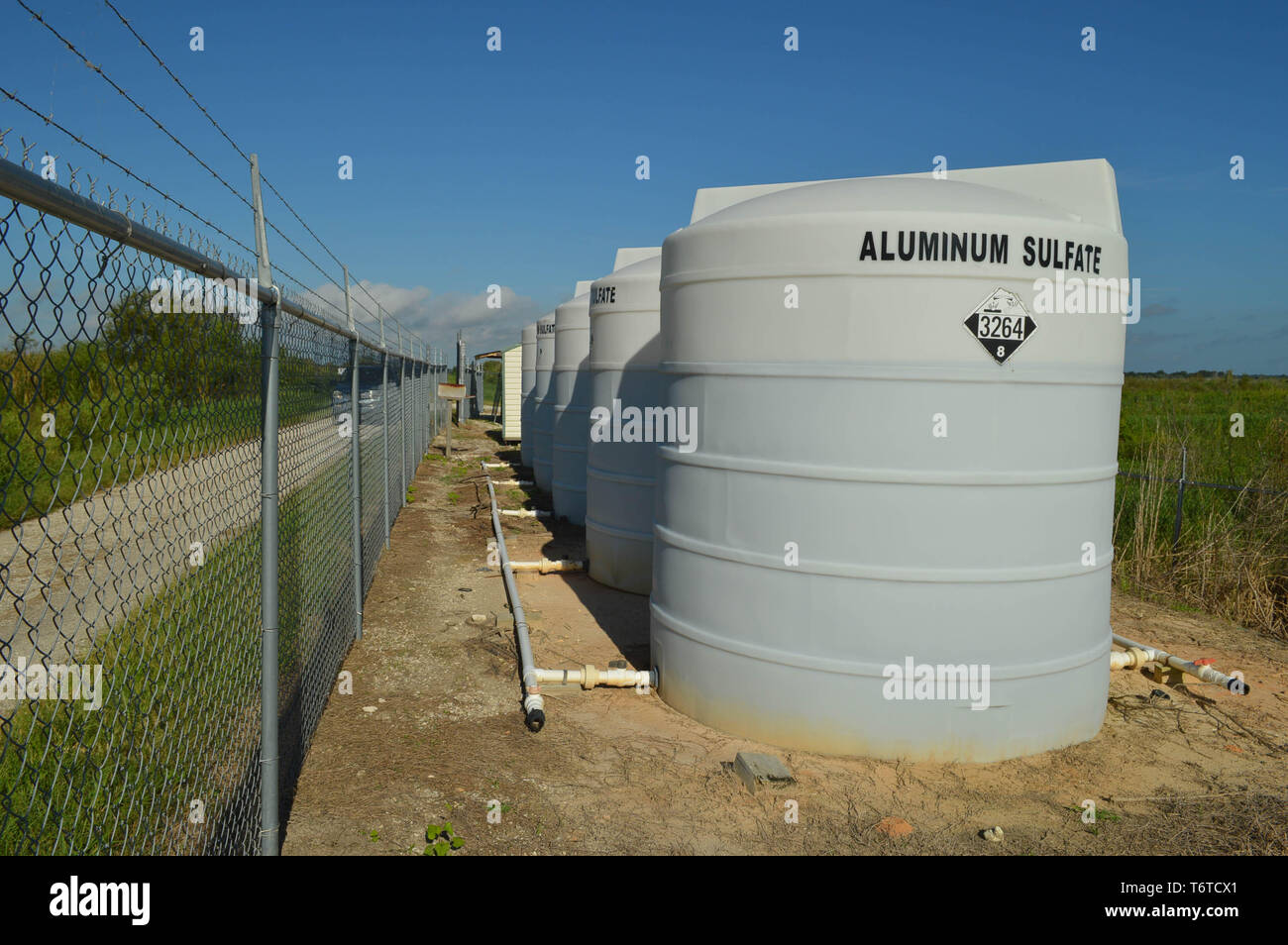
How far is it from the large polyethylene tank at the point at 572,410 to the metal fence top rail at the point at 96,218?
427 inches

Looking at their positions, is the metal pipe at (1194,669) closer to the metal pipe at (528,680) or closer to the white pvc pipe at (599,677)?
the white pvc pipe at (599,677)

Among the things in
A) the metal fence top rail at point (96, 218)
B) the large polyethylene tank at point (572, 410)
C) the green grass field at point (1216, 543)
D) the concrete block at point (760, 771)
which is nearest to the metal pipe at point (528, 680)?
the concrete block at point (760, 771)

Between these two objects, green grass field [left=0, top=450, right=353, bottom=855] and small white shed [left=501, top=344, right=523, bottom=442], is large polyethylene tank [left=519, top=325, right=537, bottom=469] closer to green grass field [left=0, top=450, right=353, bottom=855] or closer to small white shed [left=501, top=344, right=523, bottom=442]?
small white shed [left=501, top=344, right=523, bottom=442]

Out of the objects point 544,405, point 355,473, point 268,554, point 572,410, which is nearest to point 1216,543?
point 572,410

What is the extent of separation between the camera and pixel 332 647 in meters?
6.92

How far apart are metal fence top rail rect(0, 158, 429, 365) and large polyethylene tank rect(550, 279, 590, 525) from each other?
10850 mm

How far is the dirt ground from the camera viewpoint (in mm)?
4883

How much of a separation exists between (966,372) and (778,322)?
3.89 ft

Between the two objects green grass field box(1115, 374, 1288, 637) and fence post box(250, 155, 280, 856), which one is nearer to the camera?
fence post box(250, 155, 280, 856)

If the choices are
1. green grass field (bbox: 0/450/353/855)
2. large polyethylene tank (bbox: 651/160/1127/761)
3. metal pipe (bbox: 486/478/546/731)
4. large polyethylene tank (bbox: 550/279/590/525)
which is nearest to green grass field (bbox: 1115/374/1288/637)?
large polyethylene tank (bbox: 651/160/1127/761)

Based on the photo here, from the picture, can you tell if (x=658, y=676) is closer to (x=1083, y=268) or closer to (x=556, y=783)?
(x=556, y=783)

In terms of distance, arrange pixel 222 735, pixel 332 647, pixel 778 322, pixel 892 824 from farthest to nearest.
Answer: pixel 332 647 < pixel 778 322 < pixel 892 824 < pixel 222 735

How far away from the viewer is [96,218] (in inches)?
83.6
